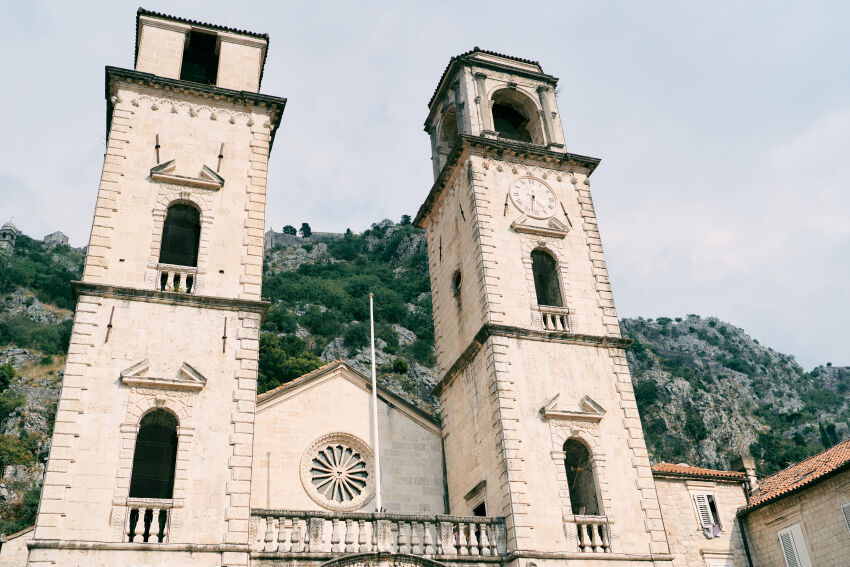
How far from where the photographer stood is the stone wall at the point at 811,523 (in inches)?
747

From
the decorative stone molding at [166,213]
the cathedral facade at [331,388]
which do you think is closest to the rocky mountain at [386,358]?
the cathedral facade at [331,388]

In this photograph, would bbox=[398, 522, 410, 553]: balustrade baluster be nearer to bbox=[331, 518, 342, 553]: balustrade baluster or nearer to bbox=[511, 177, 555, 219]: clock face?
bbox=[331, 518, 342, 553]: balustrade baluster

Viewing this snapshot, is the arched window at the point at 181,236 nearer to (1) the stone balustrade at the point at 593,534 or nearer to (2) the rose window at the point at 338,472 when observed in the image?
(2) the rose window at the point at 338,472

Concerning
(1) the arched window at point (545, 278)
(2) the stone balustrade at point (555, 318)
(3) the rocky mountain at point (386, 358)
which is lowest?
(2) the stone balustrade at point (555, 318)

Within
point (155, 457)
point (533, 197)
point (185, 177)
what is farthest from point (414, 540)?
point (533, 197)

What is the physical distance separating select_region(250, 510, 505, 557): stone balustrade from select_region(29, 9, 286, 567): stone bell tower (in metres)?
0.76

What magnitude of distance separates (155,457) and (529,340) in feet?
29.6

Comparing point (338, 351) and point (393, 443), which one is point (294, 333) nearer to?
point (338, 351)

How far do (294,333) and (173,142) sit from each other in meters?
48.5

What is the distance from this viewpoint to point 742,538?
21.5 m

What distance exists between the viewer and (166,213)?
1797cm

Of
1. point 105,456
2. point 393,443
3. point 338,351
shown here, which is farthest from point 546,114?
point 338,351

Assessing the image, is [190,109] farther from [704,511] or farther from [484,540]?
[704,511]

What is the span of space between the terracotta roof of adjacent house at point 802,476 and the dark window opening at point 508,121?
42.7 feet
